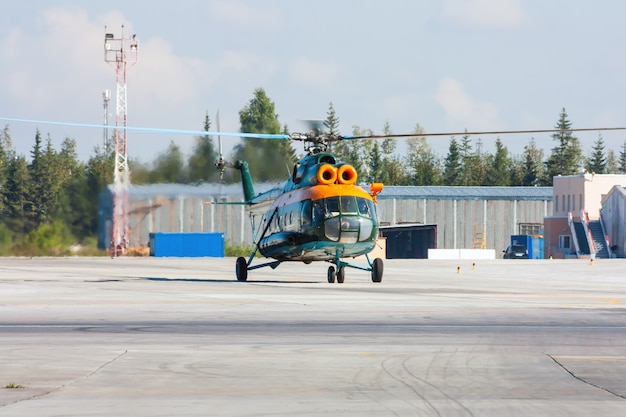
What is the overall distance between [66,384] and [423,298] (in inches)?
749

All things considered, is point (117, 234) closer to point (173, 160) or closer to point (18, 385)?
point (173, 160)

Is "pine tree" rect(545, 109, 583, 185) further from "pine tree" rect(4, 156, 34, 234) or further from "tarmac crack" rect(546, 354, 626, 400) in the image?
"tarmac crack" rect(546, 354, 626, 400)

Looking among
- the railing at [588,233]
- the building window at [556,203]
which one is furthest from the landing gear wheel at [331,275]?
the building window at [556,203]

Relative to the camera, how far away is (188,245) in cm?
9144

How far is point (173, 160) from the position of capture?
66.2 m

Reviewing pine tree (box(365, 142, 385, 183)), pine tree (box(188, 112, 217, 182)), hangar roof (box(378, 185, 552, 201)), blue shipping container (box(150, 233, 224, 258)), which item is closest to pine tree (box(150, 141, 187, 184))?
pine tree (box(188, 112, 217, 182))

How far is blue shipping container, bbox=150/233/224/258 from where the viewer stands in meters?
89.2

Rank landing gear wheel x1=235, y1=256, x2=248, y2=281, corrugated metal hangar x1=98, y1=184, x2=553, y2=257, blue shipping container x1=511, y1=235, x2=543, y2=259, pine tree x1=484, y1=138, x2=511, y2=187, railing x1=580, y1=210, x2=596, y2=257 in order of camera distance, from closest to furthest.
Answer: landing gear wheel x1=235, y1=256, x2=248, y2=281 < railing x1=580, y1=210, x2=596, y2=257 < blue shipping container x1=511, y1=235, x2=543, y2=259 < corrugated metal hangar x1=98, y1=184, x2=553, y2=257 < pine tree x1=484, y1=138, x2=511, y2=187

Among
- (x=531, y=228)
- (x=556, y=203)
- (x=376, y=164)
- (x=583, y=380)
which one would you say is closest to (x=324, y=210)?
(x=583, y=380)

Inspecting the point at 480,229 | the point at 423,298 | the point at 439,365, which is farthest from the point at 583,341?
the point at 480,229

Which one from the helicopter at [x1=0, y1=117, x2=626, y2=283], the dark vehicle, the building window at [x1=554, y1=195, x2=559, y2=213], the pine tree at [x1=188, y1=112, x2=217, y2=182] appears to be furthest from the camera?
the building window at [x1=554, y1=195, x2=559, y2=213]

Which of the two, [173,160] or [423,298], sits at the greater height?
[173,160]

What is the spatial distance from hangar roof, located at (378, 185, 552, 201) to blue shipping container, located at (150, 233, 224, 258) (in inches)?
1023

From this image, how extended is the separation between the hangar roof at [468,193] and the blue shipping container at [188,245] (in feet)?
85.2
